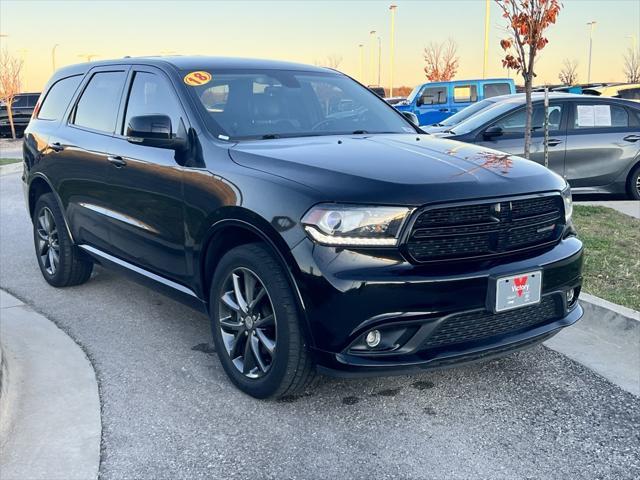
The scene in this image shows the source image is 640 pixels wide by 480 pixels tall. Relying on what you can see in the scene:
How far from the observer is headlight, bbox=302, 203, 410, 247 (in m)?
2.97

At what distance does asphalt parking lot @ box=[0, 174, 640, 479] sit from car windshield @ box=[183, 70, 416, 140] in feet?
4.67

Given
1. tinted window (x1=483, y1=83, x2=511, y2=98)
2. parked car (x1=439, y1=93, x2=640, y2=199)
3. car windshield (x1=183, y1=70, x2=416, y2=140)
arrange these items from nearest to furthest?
car windshield (x1=183, y1=70, x2=416, y2=140) → parked car (x1=439, y1=93, x2=640, y2=199) → tinted window (x1=483, y1=83, x2=511, y2=98)

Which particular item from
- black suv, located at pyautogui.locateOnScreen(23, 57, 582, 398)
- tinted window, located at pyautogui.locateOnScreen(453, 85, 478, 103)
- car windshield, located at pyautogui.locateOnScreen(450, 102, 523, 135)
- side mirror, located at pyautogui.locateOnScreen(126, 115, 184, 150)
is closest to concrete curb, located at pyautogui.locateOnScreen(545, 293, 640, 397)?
black suv, located at pyautogui.locateOnScreen(23, 57, 582, 398)

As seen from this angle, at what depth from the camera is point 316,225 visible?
3.00 m

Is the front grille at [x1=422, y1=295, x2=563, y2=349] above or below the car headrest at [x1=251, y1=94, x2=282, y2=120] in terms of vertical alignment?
below

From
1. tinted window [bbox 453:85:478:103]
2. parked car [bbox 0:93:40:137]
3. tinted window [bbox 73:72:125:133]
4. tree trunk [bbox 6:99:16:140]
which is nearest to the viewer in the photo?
tinted window [bbox 73:72:125:133]

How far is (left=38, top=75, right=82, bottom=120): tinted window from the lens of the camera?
5512mm

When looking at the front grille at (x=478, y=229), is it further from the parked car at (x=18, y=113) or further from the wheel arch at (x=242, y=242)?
the parked car at (x=18, y=113)

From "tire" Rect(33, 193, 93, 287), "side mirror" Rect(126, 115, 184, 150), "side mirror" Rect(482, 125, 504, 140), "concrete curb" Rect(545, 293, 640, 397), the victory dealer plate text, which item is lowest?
"concrete curb" Rect(545, 293, 640, 397)

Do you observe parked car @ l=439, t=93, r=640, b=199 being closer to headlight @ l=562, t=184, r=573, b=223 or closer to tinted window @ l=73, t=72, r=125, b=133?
tinted window @ l=73, t=72, r=125, b=133

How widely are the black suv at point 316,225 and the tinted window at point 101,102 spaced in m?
0.05

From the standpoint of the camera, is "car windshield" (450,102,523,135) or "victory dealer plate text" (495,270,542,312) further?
"car windshield" (450,102,523,135)

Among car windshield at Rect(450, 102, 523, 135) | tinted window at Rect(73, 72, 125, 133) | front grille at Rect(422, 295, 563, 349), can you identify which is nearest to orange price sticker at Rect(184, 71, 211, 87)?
tinted window at Rect(73, 72, 125, 133)

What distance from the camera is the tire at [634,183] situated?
937 cm
